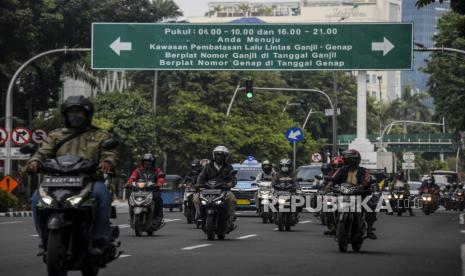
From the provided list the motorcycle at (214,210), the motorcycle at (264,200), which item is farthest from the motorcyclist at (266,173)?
the motorcycle at (214,210)

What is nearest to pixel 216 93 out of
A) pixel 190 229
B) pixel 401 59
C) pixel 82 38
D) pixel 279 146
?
pixel 279 146

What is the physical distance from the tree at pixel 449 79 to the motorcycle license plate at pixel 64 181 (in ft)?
159

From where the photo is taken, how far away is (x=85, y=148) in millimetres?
12984

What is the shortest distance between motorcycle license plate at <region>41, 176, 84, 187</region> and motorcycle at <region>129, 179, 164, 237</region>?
41.3ft

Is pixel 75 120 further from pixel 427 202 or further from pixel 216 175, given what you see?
pixel 427 202

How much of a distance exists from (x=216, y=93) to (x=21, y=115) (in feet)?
109

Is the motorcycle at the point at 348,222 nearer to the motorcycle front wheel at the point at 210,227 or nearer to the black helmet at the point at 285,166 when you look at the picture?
the motorcycle front wheel at the point at 210,227

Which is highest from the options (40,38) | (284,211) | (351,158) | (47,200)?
(40,38)

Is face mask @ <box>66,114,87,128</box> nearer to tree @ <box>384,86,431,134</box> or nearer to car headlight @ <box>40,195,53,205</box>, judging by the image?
car headlight @ <box>40,195,53,205</box>

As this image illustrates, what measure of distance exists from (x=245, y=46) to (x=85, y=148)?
31455 millimetres

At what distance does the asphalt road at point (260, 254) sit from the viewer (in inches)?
632

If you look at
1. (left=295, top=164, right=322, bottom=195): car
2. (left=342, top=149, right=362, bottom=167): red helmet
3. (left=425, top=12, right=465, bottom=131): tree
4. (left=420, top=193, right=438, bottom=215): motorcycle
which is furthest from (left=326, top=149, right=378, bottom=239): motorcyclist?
(left=425, top=12, right=465, bottom=131): tree

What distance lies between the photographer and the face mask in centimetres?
1297

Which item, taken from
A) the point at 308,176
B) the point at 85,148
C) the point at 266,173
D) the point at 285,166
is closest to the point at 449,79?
the point at 308,176
